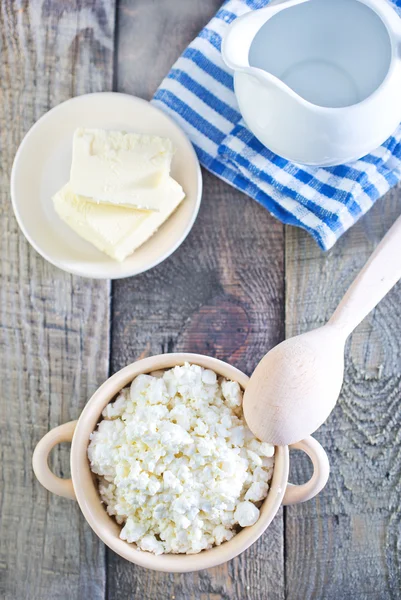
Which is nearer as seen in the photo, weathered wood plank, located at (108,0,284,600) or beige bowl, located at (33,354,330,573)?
beige bowl, located at (33,354,330,573)

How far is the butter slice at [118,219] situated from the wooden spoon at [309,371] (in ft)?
0.86

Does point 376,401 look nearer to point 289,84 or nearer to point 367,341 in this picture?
point 367,341

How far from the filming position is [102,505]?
2.92 ft

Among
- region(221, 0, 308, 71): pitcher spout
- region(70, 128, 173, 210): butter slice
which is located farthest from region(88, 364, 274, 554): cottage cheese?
region(221, 0, 308, 71): pitcher spout

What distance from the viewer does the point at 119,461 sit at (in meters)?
0.85

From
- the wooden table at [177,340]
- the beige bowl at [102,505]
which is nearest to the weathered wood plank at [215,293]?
the wooden table at [177,340]

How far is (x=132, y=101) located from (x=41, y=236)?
0.76ft

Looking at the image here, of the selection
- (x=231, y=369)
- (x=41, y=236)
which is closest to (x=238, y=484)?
(x=231, y=369)

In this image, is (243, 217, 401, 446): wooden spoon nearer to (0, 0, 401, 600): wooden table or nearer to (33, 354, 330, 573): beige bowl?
(33, 354, 330, 573): beige bowl

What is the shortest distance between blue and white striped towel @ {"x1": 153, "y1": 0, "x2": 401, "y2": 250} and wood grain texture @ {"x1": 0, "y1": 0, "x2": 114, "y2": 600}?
14 centimetres

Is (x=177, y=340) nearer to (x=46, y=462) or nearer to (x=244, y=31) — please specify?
(x=46, y=462)

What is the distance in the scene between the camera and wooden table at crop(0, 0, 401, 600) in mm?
993

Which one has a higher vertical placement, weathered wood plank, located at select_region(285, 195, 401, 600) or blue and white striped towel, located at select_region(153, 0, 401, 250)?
blue and white striped towel, located at select_region(153, 0, 401, 250)

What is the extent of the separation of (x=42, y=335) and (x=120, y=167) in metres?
0.27
